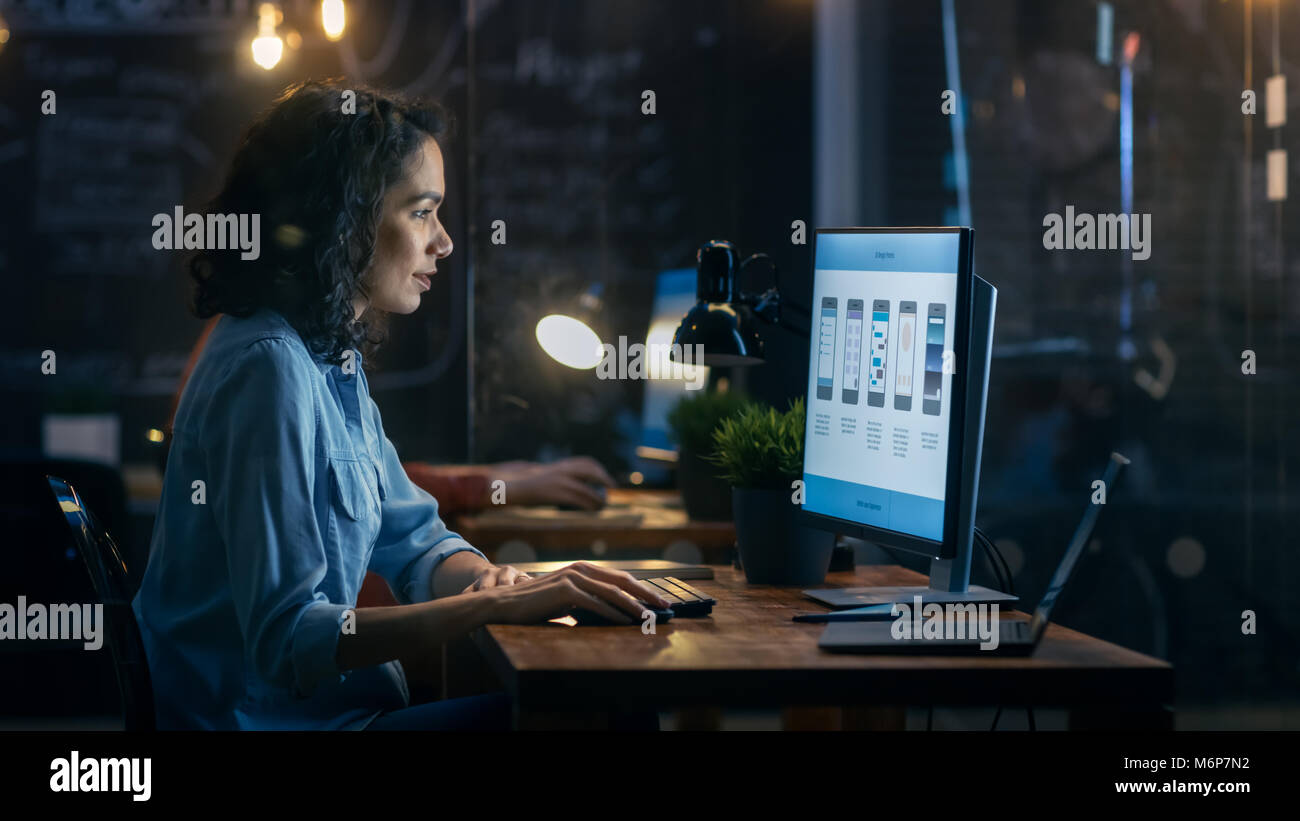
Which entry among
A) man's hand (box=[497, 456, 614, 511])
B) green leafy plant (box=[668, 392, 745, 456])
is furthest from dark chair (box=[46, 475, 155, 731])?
man's hand (box=[497, 456, 614, 511])

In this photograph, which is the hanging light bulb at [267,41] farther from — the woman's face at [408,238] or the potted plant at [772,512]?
the potted plant at [772,512]

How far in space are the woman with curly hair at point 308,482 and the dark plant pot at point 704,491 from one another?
1.03 metres

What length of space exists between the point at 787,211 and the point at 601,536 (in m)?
1.52

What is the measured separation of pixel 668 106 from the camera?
12.9 ft

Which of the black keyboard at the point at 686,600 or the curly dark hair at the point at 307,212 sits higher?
the curly dark hair at the point at 307,212

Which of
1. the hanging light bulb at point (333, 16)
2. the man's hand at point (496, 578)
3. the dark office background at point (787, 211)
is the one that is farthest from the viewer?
the hanging light bulb at point (333, 16)

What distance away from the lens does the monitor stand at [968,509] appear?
4.93ft

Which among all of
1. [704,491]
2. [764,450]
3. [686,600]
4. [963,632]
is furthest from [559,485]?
[963,632]

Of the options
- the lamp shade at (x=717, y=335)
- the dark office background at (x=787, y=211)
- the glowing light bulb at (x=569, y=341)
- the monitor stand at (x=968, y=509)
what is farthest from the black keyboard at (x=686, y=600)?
the glowing light bulb at (x=569, y=341)

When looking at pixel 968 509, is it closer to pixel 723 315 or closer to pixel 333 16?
pixel 723 315

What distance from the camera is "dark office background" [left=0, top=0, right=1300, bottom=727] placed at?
3693 millimetres

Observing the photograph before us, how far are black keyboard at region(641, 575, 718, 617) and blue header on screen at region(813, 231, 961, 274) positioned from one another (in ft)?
1.66
